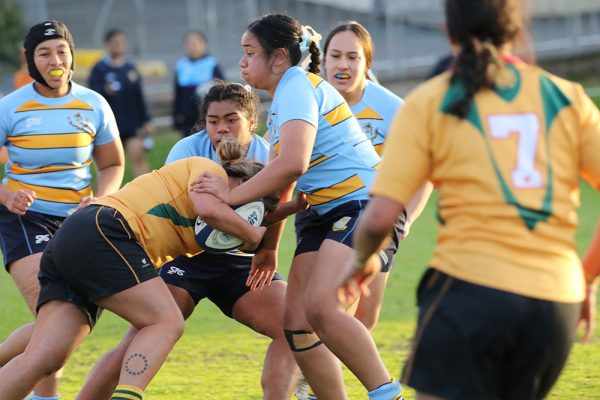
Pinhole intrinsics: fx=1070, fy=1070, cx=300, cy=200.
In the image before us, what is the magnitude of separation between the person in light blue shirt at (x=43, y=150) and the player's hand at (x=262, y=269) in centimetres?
123

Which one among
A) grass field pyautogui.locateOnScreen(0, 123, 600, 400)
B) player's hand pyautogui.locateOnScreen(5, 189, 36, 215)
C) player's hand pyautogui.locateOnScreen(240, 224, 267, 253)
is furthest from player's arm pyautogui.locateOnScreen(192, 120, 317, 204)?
grass field pyautogui.locateOnScreen(0, 123, 600, 400)

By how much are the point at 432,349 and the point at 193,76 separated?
11864 millimetres

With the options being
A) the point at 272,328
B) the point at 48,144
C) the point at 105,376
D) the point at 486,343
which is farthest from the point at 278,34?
the point at 486,343

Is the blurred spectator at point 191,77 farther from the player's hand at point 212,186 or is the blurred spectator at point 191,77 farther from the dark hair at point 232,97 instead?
the player's hand at point 212,186

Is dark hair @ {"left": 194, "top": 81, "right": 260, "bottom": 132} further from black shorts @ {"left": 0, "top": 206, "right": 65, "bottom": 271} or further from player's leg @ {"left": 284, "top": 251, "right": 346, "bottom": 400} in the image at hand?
Result: black shorts @ {"left": 0, "top": 206, "right": 65, "bottom": 271}

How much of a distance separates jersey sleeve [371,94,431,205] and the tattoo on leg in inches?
66.6

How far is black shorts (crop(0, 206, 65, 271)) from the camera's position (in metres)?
5.82

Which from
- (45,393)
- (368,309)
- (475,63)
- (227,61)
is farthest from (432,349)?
(227,61)

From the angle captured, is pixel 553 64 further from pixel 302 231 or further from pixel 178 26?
pixel 302 231

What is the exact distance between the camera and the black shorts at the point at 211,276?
17.7ft

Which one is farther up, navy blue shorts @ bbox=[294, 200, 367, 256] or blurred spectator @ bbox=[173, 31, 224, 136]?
navy blue shorts @ bbox=[294, 200, 367, 256]

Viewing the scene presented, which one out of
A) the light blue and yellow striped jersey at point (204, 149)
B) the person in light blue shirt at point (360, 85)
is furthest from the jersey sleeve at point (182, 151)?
the person in light blue shirt at point (360, 85)

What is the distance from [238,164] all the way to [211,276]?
0.76 metres

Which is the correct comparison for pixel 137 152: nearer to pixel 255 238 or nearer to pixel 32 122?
pixel 32 122
